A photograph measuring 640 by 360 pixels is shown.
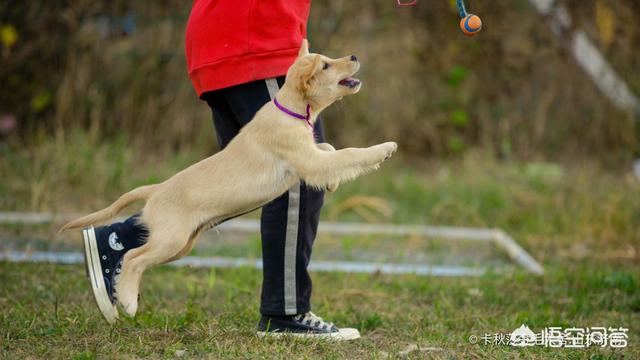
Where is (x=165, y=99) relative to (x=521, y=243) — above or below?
above

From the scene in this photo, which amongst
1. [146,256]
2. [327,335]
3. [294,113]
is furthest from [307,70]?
[327,335]

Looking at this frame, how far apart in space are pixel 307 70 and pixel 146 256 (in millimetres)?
989

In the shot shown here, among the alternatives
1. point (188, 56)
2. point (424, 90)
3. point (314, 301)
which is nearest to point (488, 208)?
point (424, 90)

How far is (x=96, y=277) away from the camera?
3.66 meters

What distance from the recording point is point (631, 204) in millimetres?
6715

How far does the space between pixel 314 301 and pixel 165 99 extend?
437cm

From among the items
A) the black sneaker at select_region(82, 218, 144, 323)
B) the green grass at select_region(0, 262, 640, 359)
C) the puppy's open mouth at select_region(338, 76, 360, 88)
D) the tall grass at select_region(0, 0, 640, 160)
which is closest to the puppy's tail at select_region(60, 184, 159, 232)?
the black sneaker at select_region(82, 218, 144, 323)

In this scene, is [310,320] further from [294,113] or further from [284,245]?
[294,113]

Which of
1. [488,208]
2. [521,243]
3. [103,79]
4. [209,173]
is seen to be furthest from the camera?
[103,79]

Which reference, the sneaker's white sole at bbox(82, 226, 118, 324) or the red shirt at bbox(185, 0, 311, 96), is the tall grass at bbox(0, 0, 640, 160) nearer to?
the sneaker's white sole at bbox(82, 226, 118, 324)

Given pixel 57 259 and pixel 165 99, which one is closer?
pixel 57 259

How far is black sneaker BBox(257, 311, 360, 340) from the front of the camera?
3.57 metres

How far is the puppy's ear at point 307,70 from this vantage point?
3354 mm

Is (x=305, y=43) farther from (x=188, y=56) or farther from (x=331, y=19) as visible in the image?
(x=331, y=19)
